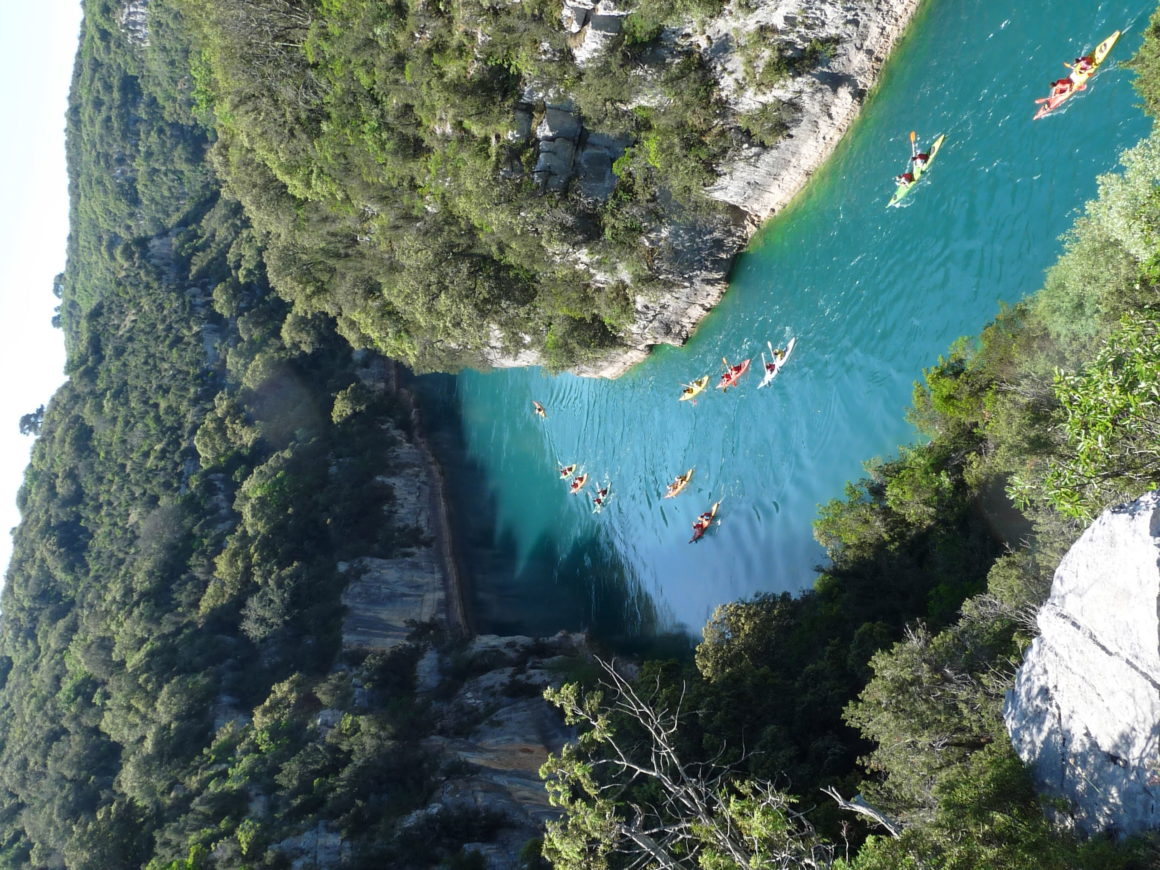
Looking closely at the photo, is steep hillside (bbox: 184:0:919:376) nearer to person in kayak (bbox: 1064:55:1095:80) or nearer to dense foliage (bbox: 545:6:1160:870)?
person in kayak (bbox: 1064:55:1095:80)

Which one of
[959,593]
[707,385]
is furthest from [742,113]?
[959,593]

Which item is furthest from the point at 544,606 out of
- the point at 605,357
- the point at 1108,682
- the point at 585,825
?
the point at 1108,682

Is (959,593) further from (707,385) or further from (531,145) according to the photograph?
(531,145)

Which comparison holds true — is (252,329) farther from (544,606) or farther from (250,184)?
(544,606)

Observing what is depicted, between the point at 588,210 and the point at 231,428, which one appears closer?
the point at 588,210

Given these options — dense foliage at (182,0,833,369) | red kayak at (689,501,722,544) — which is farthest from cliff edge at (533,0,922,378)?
red kayak at (689,501,722,544)

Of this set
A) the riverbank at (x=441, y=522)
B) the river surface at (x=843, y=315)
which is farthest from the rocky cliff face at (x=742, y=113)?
the riverbank at (x=441, y=522)
